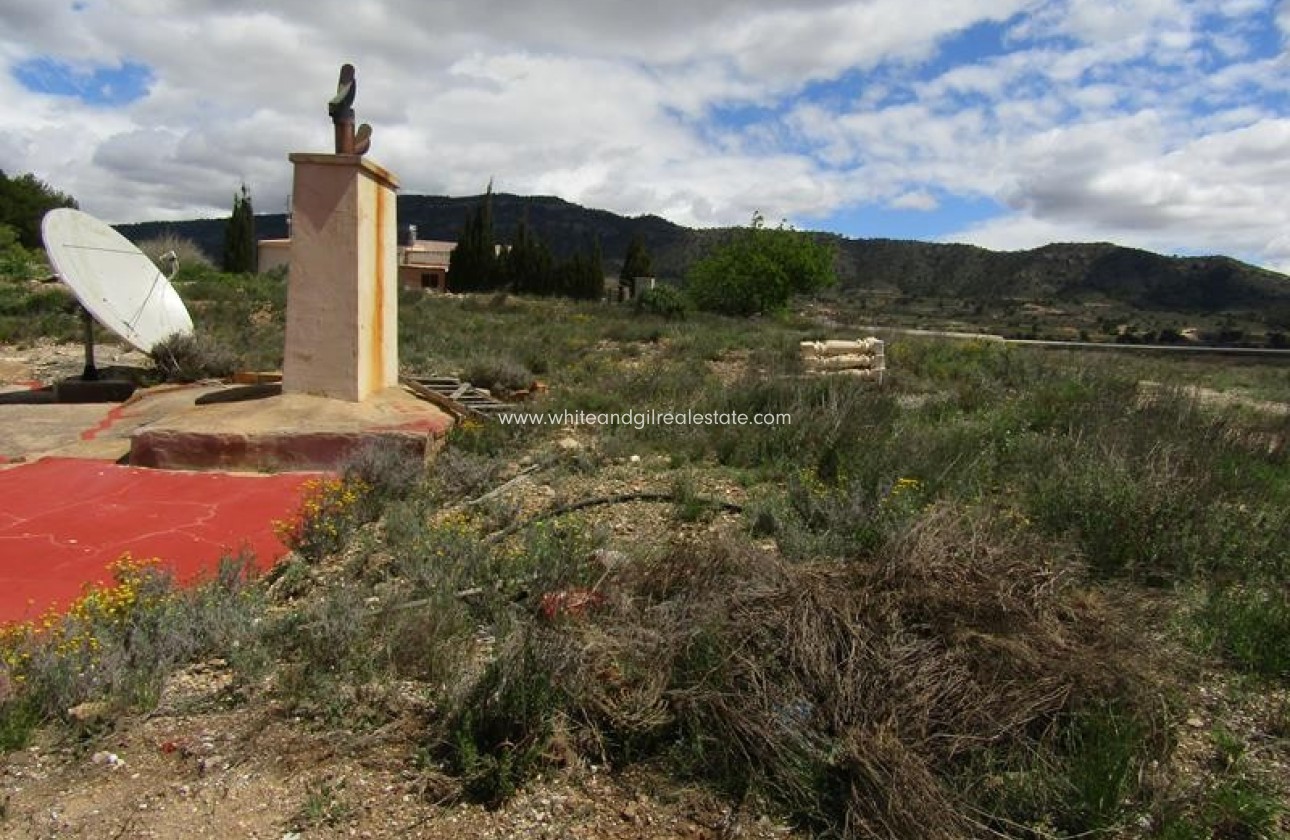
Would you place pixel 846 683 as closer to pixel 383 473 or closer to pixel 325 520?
pixel 325 520

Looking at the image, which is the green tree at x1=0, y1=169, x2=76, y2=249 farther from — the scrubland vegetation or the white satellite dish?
the scrubland vegetation

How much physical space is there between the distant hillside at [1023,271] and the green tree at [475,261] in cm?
819

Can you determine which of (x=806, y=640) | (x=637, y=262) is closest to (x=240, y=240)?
(x=637, y=262)

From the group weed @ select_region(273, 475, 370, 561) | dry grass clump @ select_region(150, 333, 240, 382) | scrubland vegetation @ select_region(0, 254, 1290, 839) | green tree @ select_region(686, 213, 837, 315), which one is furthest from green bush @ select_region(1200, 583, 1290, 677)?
green tree @ select_region(686, 213, 837, 315)

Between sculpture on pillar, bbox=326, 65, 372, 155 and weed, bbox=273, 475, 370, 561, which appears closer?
weed, bbox=273, 475, 370, 561

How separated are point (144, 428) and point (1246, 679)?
252 inches

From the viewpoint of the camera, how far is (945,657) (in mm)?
2703

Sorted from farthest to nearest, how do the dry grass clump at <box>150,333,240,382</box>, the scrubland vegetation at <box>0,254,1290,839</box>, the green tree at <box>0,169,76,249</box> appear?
1. the green tree at <box>0,169,76,249</box>
2. the dry grass clump at <box>150,333,240,382</box>
3. the scrubland vegetation at <box>0,254,1290,839</box>

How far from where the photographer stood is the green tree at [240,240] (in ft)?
141

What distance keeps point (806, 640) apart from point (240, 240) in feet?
156

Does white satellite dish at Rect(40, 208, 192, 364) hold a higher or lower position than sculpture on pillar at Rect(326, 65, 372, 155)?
lower

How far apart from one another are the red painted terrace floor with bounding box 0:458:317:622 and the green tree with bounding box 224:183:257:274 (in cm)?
4147

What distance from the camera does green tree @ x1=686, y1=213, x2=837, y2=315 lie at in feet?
101

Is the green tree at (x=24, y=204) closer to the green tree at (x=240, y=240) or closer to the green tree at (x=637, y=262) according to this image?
the green tree at (x=240, y=240)
